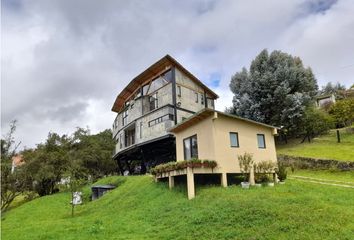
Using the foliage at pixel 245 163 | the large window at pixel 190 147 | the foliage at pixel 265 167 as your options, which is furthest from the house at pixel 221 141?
the foliage at pixel 265 167

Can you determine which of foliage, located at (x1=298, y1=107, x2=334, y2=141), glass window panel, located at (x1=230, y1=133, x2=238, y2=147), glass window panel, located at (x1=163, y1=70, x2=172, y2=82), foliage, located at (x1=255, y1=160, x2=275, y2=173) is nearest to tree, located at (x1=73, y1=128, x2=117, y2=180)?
glass window panel, located at (x1=163, y1=70, x2=172, y2=82)

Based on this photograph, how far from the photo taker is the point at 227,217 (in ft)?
37.2

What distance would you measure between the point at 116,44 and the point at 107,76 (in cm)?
1175

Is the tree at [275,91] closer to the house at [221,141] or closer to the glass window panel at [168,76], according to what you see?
the glass window panel at [168,76]

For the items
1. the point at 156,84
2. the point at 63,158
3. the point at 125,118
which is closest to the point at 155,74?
the point at 156,84

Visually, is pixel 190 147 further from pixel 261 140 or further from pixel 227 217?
pixel 227 217

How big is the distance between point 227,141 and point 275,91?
1923 cm

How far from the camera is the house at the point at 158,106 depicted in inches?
1069

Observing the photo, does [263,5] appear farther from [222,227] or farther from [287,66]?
[287,66]

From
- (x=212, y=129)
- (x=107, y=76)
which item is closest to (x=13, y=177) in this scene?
(x=212, y=129)

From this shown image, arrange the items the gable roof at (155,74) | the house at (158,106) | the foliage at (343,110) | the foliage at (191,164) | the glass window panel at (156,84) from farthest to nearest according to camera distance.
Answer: the foliage at (343,110) → the glass window panel at (156,84) → the gable roof at (155,74) → the house at (158,106) → the foliage at (191,164)

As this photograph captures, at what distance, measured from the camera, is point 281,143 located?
36625 millimetres

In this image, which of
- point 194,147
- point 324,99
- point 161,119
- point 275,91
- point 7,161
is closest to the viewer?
point 7,161

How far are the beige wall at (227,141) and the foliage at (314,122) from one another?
16015 millimetres
